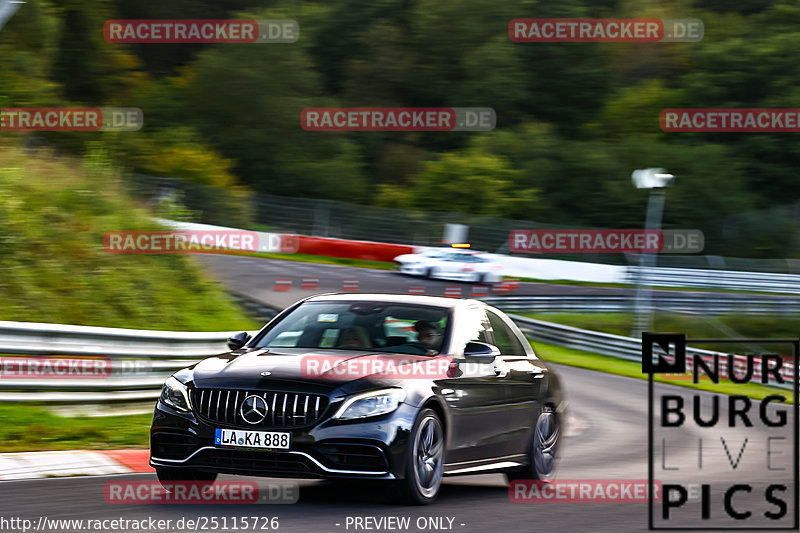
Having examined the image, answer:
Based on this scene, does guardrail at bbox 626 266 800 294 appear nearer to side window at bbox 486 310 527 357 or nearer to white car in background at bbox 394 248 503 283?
white car in background at bbox 394 248 503 283

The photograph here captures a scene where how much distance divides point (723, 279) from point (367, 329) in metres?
32.8

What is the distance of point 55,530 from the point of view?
6.04 metres

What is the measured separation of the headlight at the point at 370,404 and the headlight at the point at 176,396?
98 centimetres

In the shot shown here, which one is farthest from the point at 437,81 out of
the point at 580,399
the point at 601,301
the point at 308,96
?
the point at 580,399

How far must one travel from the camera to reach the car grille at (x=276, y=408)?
7.16 meters

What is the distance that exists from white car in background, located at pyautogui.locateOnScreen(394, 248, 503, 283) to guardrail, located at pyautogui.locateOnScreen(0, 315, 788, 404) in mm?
23818

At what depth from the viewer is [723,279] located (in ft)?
129
